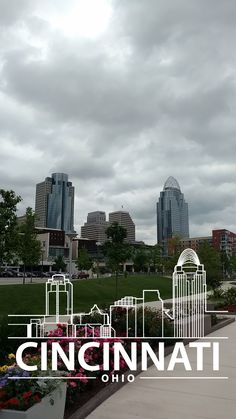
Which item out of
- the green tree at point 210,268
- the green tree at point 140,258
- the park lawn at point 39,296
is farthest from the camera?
the green tree at point 140,258

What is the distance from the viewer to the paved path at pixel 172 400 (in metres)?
5.79

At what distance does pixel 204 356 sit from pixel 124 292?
22.7m

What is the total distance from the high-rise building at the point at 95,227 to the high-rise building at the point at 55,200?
17.7 metres

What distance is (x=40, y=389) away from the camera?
485 cm

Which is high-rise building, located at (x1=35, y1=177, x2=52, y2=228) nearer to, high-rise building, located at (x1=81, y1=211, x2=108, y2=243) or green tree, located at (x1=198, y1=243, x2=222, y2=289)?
high-rise building, located at (x1=81, y1=211, x2=108, y2=243)

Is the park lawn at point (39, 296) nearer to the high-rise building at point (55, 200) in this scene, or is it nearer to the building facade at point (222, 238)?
the high-rise building at point (55, 200)

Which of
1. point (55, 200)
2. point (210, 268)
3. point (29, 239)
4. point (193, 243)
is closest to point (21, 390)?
point (29, 239)

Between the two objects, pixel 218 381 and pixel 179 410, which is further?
pixel 218 381

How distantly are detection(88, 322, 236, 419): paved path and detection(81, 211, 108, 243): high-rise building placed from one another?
167 m

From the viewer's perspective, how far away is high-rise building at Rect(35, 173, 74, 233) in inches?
6353

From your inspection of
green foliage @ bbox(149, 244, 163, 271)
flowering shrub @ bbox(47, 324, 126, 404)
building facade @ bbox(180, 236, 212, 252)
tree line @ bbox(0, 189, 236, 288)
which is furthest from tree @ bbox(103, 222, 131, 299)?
green foliage @ bbox(149, 244, 163, 271)

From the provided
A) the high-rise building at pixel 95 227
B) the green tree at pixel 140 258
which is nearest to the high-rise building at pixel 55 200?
the high-rise building at pixel 95 227

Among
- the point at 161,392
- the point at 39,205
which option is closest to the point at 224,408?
the point at 161,392

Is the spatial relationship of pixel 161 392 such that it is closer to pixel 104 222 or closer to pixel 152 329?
pixel 152 329
